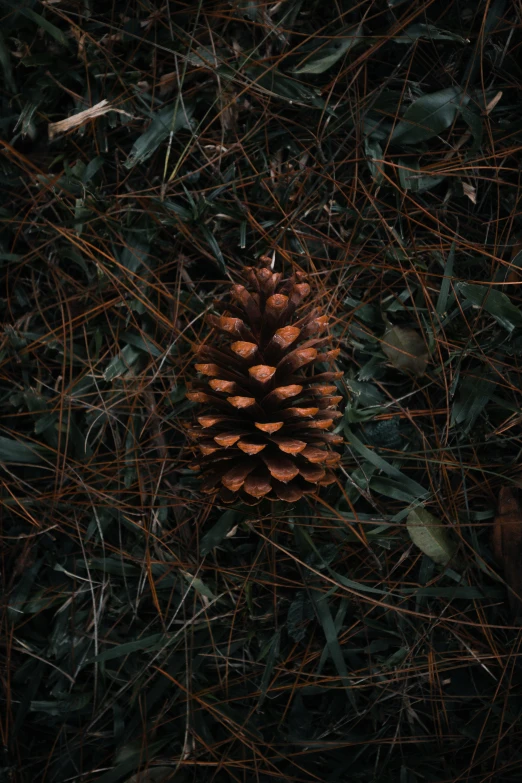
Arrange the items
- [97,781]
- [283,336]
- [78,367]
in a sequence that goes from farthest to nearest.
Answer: [78,367] → [97,781] → [283,336]

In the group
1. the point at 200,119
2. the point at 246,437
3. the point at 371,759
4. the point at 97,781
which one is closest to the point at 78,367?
the point at 246,437

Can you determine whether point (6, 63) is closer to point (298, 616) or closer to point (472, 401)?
point (472, 401)

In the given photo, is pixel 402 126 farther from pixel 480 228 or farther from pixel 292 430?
pixel 292 430

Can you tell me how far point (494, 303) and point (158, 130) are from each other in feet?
2.65

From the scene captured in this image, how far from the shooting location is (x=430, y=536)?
1.37 m

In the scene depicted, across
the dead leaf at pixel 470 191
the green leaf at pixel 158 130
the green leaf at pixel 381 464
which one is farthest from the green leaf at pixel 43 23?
the green leaf at pixel 381 464

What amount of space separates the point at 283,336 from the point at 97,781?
3.34 ft

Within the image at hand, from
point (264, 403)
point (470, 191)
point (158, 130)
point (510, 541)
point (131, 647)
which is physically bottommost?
point (131, 647)

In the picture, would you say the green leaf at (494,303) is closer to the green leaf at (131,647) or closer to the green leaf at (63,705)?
the green leaf at (131,647)

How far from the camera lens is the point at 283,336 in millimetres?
1127

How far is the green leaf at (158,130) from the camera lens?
4.67 feet

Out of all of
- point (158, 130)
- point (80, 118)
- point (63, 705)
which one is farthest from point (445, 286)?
point (63, 705)

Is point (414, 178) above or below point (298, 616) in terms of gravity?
above

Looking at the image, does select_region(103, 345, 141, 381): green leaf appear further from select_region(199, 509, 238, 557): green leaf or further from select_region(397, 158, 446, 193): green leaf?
select_region(397, 158, 446, 193): green leaf
